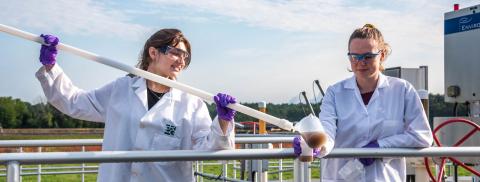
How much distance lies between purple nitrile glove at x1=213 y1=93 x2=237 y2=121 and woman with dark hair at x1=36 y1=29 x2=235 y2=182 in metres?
0.14

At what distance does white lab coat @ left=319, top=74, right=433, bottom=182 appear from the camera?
2975 millimetres

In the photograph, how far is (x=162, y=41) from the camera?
2969 millimetres

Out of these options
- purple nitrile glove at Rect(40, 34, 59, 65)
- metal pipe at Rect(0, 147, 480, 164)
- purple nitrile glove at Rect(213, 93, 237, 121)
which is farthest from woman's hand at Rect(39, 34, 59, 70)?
purple nitrile glove at Rect(213, 93, 237, 121)

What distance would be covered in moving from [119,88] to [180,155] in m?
0.73

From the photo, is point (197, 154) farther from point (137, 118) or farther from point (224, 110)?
point (137, 118)

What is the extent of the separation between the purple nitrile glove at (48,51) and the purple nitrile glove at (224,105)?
829 mm

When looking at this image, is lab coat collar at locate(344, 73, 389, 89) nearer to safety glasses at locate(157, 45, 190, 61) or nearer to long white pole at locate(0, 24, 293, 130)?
→ long white pole at locate(0, 24, 293, 130)

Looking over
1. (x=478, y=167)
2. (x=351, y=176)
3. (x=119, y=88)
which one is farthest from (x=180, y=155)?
(x=478, y=167)

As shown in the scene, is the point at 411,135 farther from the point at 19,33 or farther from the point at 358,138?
the point at 19,33

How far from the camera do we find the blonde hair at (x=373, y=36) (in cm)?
305

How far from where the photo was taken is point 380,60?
3113 millimetres

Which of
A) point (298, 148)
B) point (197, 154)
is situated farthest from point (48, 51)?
point (298, 148)

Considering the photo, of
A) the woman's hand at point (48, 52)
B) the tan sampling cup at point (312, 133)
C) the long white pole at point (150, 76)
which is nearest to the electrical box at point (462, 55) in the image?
the long white pole at point (150, 76)

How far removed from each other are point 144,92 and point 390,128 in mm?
1197
